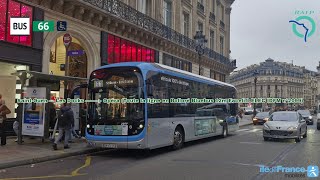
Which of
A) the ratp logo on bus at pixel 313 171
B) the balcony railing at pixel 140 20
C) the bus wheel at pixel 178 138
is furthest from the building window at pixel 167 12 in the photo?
the ratp logo on bus at pixel 313 171

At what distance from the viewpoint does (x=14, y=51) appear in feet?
52.8

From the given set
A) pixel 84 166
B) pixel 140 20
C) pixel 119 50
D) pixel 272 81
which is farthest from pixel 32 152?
pixel 272 81

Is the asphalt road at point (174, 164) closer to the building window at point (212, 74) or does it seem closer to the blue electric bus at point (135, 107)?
the blue electric bus at point (135, 107)

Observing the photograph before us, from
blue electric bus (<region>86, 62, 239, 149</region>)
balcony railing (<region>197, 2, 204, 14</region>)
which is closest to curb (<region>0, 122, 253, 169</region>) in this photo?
blue electric bus (<region>86, 62, 239, 149</region>)

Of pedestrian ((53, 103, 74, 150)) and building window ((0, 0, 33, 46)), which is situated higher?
building window ((0, 0, 33, 46))

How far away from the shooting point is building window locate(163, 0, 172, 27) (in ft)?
99.9

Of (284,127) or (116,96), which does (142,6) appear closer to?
(284,127)

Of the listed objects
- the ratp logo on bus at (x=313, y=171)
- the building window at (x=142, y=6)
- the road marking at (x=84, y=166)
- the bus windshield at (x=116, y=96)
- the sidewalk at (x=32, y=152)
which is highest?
the building window at (x=142, y=6)

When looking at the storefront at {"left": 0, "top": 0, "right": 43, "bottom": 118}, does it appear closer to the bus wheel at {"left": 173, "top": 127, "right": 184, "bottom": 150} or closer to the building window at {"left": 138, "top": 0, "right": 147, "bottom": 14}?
Answer: the bus wheel at {"left": 173, "top": 127, "right": 184, "bottom": 150}

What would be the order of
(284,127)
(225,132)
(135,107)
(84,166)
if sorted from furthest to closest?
(225,132) → (284,127) → (135,107) → (84,166)

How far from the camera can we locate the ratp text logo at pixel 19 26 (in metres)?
16.3

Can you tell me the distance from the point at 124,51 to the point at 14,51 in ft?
29.0

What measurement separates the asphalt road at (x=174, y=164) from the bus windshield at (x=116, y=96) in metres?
1.35

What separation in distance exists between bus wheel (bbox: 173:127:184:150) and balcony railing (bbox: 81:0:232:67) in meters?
9.32
